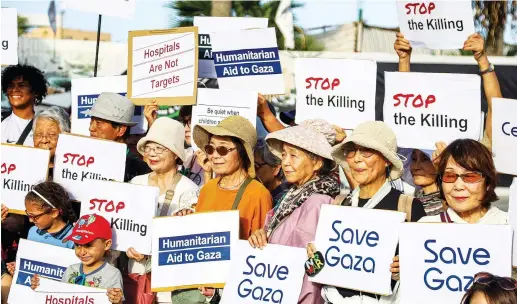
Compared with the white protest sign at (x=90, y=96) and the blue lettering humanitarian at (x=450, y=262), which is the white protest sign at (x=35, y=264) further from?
the blue lettering humanitarian at (x=450, y=262)

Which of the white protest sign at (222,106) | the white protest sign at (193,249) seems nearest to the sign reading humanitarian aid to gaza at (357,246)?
the white protest sign at (193,249)

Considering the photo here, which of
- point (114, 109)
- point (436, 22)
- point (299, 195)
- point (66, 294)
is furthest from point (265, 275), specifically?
point (114, 109)

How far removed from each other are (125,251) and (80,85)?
236 centimetres

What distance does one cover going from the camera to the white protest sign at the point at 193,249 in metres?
6.70

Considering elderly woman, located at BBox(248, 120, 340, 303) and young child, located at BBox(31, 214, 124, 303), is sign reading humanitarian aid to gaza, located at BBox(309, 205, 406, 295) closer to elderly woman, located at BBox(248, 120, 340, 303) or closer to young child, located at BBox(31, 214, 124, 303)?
elderly woman, located at BBox(248, 120, 340, 303)

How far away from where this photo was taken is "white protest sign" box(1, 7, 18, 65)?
9.34 meters

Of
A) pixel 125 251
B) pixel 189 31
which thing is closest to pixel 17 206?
pixel 125 251

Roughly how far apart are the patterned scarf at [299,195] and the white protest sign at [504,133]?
109 centimetres

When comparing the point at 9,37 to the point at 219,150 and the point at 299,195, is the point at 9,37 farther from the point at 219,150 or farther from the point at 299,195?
the point at 299,195

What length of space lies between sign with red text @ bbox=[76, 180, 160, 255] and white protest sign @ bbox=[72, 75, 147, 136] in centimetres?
151

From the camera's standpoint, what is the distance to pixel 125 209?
7.41m

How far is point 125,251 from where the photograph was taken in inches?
291

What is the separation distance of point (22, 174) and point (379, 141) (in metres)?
3.41

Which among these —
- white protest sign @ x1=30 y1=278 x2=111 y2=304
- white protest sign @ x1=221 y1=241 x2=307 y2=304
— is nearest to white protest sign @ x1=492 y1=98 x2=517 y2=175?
white protest sign @ x1=221 y1=241 x2=307 y2=304
